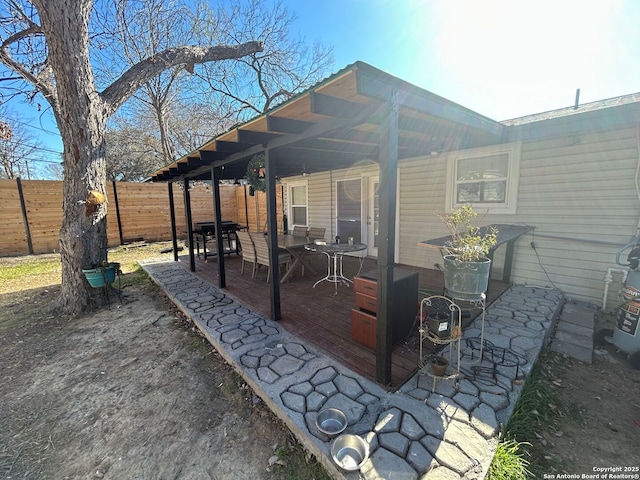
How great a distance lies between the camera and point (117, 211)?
9.02 m

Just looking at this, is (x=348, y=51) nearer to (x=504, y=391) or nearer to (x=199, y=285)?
(x=199, y=285)

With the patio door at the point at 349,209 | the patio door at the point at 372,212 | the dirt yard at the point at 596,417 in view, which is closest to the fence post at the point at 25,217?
the patio door at the point at 349,209

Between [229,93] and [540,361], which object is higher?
[229,93]

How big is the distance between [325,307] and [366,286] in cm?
126

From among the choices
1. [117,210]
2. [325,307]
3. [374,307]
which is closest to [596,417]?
[374,307]

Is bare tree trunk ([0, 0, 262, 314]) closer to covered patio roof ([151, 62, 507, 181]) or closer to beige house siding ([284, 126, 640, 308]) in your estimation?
covered patio roof ([151, 62, 507, 181])

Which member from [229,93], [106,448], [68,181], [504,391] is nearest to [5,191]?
[68,181]

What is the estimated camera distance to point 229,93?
461 inches

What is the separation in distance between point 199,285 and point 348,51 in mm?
8299

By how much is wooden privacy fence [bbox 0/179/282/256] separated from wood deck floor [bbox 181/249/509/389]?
4.41 meters

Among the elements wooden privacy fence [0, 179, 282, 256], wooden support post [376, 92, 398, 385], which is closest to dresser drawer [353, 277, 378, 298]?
wooden support post [376, 92, 398, 385]

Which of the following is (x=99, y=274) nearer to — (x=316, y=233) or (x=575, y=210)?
(x=316, y=233)

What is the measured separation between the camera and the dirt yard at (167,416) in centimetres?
169

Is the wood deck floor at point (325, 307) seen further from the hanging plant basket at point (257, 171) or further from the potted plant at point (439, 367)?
the hanging plant basket at point (257, 171)
